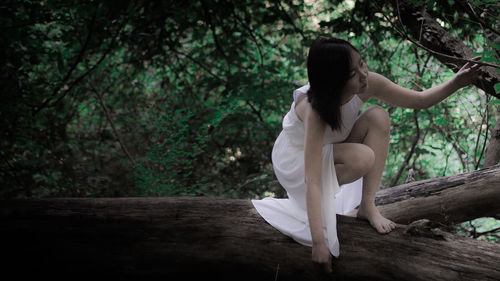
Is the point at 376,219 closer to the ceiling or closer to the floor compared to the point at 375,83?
closer to the floor

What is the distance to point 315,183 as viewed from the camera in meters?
1.99

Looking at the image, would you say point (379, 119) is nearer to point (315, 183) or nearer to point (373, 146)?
point (373, 146)

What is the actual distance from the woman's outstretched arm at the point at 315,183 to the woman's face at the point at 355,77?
19cm

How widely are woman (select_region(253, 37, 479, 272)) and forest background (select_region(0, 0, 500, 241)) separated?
3.95 ft

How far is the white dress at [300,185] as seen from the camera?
206cm

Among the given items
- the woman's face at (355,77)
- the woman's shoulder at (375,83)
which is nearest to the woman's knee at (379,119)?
the woman's shoulder at (375,83)

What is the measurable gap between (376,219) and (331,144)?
48cm

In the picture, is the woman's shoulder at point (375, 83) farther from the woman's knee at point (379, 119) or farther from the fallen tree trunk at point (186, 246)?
the fallen tree trunk at point (186, 246)

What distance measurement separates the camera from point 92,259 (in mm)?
2047

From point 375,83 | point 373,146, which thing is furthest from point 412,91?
point 373,146

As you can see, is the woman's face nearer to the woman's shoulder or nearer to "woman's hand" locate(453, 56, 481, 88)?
the woman's shoulder

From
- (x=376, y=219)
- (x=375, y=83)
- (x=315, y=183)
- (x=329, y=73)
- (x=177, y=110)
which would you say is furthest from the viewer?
(x=177, y=110)

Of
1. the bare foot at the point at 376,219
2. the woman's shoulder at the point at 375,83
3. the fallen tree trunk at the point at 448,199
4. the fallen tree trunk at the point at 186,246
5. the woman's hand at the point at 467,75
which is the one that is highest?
the woman's hand at the point at 467,75

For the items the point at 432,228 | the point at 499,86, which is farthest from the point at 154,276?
the point at 499,86
